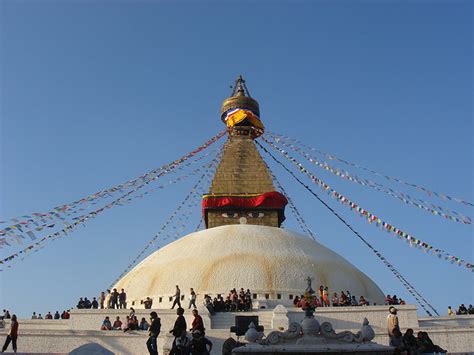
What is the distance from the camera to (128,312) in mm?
15742

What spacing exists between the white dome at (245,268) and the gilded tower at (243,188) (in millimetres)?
4418

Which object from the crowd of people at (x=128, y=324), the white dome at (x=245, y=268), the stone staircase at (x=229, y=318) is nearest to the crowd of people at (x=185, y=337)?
the crowd of people at (x=128, y=324)

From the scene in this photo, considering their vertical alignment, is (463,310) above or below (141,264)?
below

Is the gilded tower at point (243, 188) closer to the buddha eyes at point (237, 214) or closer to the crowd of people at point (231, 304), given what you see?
the buddha eyes at point (237, 214)

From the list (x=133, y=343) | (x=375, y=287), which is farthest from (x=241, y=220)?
(x=133, y=343)

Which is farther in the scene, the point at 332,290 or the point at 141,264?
the point at 141,264

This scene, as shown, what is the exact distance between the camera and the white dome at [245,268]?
18062 millimetres

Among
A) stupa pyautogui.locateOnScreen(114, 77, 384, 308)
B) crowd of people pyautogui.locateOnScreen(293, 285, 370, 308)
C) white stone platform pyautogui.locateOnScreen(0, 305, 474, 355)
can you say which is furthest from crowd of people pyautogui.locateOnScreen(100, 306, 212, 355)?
stupa pyautogui.locateOnScreen(114, 77, 384, 308)

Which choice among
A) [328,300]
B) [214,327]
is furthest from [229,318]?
[328,300]

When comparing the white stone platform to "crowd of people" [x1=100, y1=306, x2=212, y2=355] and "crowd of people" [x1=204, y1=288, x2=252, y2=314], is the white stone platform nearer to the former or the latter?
"crowd of people" [x1=204, y1=288, x2=252, y2=314]

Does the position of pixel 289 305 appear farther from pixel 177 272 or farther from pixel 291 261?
pixel 177 272

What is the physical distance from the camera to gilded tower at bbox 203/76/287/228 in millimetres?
25469

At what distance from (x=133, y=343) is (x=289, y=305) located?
5768 millimetres

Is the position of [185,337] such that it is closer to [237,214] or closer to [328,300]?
[328,300]
